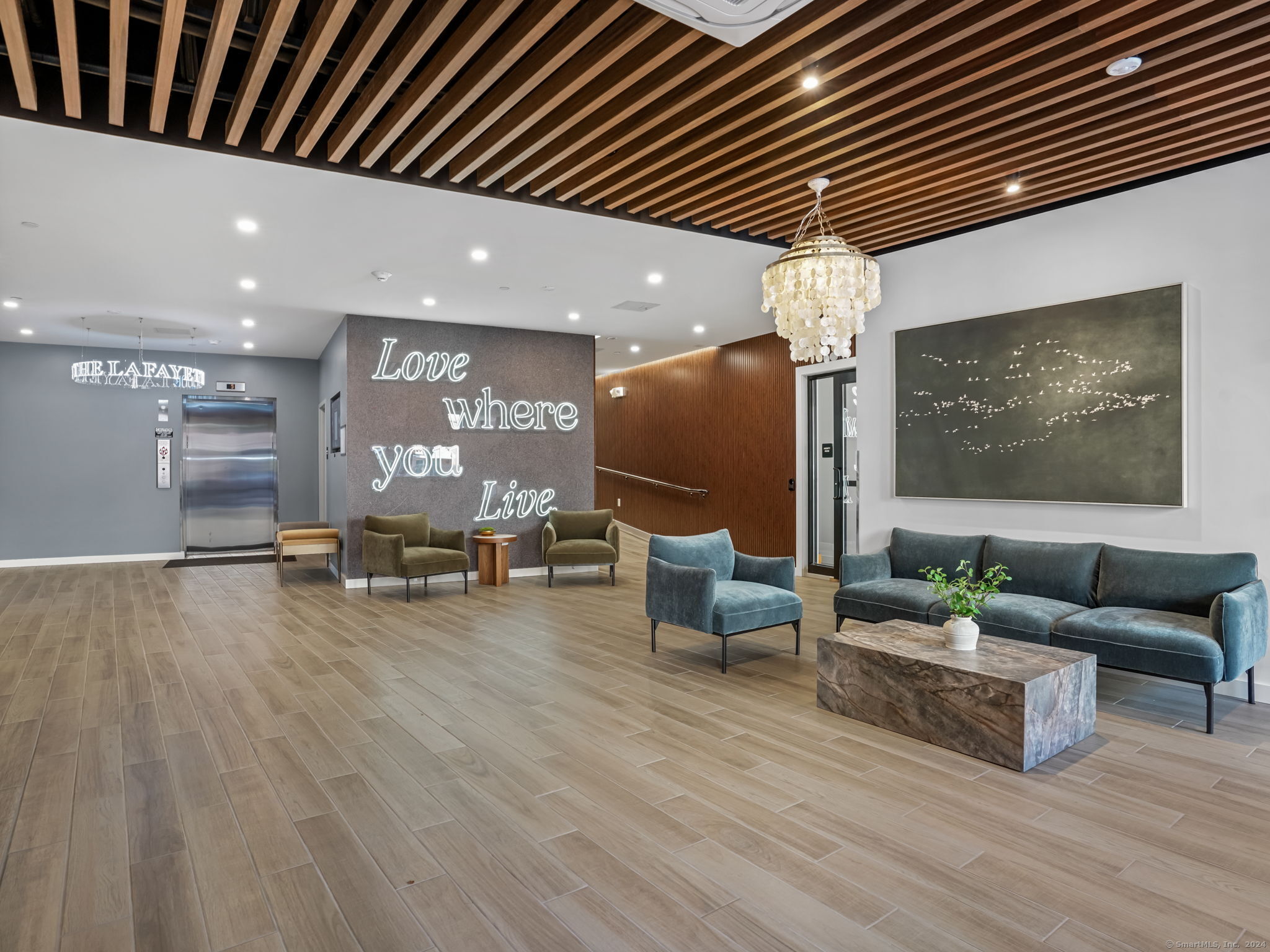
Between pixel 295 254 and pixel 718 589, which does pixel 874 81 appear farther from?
pixel 295 254

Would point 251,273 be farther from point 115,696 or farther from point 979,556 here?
point 979,556

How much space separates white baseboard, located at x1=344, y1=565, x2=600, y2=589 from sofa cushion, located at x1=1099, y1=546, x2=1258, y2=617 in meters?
5.65

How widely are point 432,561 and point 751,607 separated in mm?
4189

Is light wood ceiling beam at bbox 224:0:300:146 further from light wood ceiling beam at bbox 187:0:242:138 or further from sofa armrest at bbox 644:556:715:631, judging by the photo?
sofa armrest at bbox 644:556:715:631

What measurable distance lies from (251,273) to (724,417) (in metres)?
6.37

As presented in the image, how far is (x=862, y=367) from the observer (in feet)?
21.5

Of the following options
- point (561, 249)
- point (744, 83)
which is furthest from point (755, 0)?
point (561, 249)

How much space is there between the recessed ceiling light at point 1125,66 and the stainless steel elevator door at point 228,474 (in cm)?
1141

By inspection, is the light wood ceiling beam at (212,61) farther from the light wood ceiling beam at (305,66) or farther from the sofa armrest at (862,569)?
the sofa armrest at (862,569)

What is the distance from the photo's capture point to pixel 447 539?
8.43 m

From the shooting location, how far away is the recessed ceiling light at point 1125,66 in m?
3.29

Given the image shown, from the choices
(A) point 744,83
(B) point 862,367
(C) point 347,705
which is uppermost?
(A) point 744,83

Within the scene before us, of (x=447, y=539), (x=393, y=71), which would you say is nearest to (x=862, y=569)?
(x=393, y=71)

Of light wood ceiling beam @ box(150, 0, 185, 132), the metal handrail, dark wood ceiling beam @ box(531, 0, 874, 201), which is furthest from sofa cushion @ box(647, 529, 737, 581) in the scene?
the metal handrail
